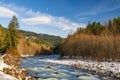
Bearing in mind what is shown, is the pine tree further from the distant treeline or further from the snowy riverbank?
the snowy riverbank

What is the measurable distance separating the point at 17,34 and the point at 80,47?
23.4 m

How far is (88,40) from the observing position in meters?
49.0

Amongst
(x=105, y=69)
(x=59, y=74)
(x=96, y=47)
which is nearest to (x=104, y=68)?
(x=105, y=69)

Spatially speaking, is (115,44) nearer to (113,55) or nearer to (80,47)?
(113,55)

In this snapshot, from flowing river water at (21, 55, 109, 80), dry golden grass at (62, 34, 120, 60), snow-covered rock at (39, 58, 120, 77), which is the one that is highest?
dry golden grass at (62, 34, 120, 60)

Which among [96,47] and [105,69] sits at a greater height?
[96,47]

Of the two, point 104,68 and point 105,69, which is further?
point 104,68

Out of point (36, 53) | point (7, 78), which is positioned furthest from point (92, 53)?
point (36, 53)

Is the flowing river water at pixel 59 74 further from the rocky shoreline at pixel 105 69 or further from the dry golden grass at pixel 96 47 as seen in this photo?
the dry golden grass at pixel 96 47

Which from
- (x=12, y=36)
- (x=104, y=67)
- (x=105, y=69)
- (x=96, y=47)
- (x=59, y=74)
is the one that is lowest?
(x=59, y=74)

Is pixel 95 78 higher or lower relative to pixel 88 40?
lower

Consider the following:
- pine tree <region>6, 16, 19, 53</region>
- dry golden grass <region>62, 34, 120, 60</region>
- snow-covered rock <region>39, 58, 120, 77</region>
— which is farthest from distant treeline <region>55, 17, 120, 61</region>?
pine tree <region>6, 16, 19, 53</region>

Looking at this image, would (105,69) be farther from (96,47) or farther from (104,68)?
(96,47)

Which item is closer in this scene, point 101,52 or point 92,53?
point 101,52
